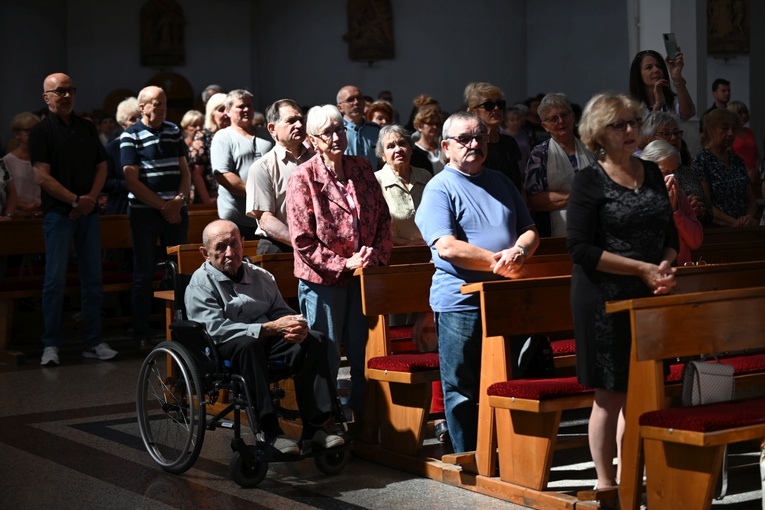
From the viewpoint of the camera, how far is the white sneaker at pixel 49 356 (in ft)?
28.0

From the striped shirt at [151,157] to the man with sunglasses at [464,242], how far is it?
376cm

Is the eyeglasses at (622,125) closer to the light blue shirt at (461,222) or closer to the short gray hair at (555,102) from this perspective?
the light blue shirt at (461,222)

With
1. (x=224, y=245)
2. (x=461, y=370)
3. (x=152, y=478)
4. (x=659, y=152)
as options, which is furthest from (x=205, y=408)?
(x=659, y=152)

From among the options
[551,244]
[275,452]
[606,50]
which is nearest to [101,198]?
[551,244]

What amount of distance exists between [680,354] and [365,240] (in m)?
1.88

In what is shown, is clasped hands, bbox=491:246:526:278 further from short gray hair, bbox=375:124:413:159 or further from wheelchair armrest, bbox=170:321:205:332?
short gray hair, bbox=375:124:413:159

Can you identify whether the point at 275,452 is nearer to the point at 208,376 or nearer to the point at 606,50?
the point at 208,376

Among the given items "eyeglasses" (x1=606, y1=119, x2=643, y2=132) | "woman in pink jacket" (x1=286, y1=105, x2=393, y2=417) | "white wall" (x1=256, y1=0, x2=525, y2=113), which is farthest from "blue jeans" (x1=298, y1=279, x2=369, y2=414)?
"white wall" (x1=256, y1=0, x2=525, y2=113)

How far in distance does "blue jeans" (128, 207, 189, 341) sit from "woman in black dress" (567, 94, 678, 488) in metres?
4.75

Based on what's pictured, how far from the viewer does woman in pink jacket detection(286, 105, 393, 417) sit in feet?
19.1

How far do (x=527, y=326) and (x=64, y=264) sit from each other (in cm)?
429

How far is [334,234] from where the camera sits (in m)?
5.84

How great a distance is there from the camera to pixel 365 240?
591cm

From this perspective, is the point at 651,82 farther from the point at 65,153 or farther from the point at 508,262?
the point at 65,153
